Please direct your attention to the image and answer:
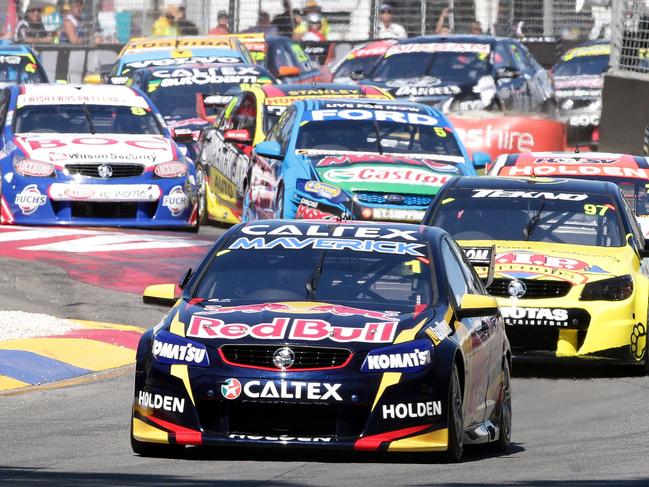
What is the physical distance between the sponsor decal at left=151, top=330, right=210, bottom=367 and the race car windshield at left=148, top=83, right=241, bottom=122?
15.2m

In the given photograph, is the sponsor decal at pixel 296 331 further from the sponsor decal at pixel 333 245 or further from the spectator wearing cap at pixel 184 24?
the spectator wearing cap at pixel 184 24

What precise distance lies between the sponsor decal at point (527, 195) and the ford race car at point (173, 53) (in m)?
12.1

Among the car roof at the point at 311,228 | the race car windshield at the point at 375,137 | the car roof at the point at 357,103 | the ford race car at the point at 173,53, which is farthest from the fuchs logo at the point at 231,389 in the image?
the ford race car at the point at 173,53

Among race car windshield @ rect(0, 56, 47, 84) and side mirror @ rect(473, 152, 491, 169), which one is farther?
race car windshield @ rect(0, 56, 47, 84)

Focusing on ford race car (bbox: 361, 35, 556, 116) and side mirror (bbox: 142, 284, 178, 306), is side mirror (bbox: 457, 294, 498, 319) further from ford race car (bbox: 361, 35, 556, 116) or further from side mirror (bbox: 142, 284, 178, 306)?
ford race car (bbox: 361, 35, 556, 116)

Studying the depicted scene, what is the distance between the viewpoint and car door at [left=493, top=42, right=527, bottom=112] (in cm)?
2517

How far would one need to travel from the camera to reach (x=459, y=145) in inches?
710

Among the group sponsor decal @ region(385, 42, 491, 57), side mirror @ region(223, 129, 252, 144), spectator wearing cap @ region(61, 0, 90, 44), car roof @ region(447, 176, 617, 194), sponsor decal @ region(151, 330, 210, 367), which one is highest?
sponsor decal @ region(151, 330, 210, 367)

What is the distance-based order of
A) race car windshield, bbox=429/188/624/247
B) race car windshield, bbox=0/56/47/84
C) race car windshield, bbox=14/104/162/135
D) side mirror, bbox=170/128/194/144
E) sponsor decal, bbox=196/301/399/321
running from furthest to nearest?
race car windshield, bbox=0/56/47/84 → side mirror, bbox=170/128/194/144 → race car windshield, bbox=14/104/162/135 → race car windshield, bbox=429/188/624/247 → sponsor decal, bbox=196/301/399/321

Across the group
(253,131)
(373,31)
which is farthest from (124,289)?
(373,31)

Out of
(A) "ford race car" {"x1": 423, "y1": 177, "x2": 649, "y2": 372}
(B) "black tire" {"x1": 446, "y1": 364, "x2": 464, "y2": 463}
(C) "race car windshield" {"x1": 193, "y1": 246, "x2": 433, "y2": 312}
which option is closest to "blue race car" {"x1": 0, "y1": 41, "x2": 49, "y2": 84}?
(A) "ford race car" {"x1": 423, "y1": 177, "x2": 649, "y2": 372}

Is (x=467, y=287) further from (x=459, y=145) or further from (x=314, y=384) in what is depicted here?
(x=459, y=145)

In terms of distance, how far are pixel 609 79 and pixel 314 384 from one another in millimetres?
16433

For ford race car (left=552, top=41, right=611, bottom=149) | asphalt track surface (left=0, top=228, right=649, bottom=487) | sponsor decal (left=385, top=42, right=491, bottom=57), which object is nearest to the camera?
asphalt track surface (left=0, top=228, right=649, bottom=487)
